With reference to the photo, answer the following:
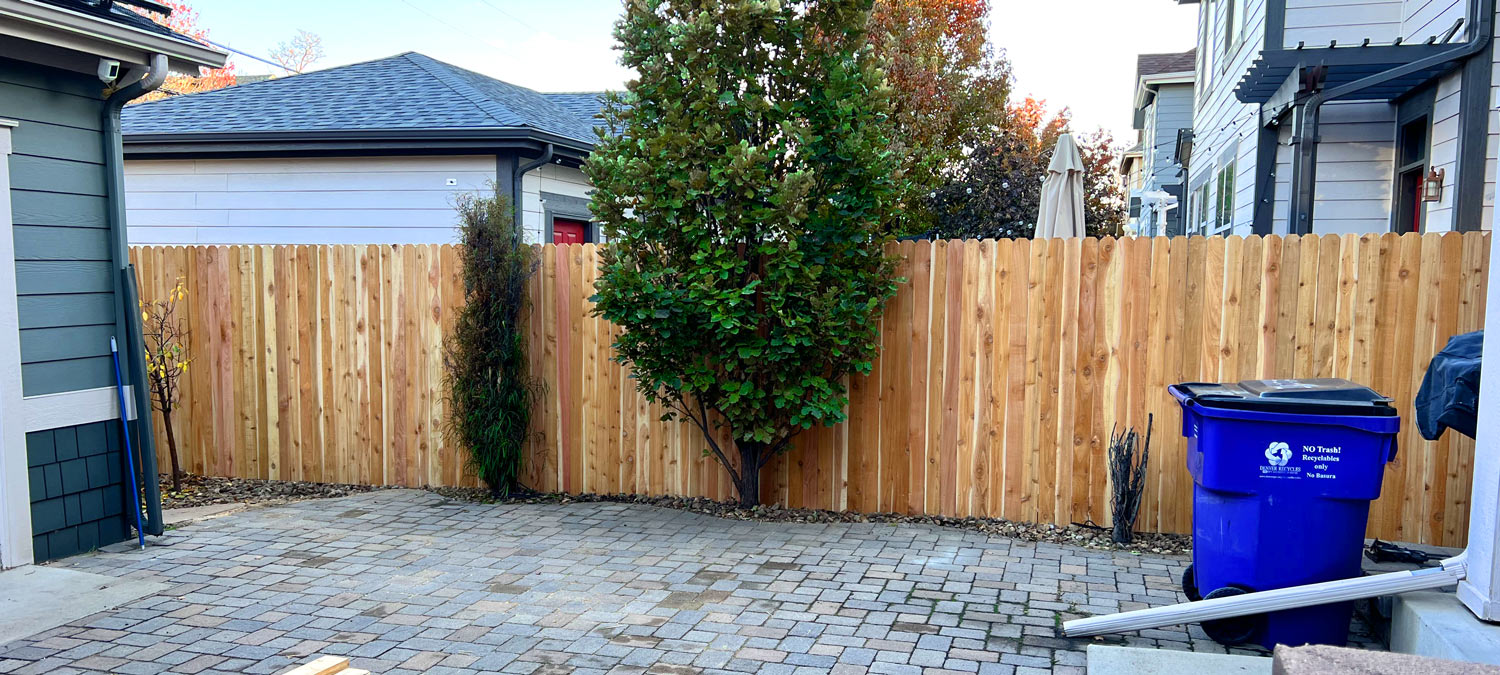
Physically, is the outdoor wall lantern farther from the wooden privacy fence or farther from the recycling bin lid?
the recycling bin lid

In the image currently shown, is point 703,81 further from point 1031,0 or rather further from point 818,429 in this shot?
point 1031,0

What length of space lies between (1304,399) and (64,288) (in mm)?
6477

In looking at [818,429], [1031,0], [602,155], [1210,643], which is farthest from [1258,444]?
[1031,0]

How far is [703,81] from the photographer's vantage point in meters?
5.97

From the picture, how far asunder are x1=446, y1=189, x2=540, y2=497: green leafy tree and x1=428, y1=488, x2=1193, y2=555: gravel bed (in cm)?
34

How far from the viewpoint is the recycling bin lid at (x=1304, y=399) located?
4043 mm

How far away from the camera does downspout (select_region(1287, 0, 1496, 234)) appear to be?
636cm

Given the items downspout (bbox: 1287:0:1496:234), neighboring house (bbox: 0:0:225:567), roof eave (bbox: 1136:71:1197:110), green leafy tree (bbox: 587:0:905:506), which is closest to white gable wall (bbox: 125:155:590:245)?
green leafy tree (bbox: 587:0:905:506)

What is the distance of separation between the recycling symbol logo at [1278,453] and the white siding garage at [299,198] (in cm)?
832

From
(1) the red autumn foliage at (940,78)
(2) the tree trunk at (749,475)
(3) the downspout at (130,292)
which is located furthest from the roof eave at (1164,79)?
(3) the downspout at (130,292)

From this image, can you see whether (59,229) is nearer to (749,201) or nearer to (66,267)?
(66,267)

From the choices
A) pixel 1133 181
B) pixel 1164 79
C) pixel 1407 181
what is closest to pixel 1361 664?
pixel 1407 181

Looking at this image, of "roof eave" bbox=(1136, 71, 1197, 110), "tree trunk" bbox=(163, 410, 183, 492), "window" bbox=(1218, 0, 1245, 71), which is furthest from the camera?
"roof eave" bbox=(1136, 71, 1197, 110)

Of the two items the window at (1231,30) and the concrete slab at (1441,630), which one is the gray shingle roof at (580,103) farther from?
the concrete slab at (1441,630)
